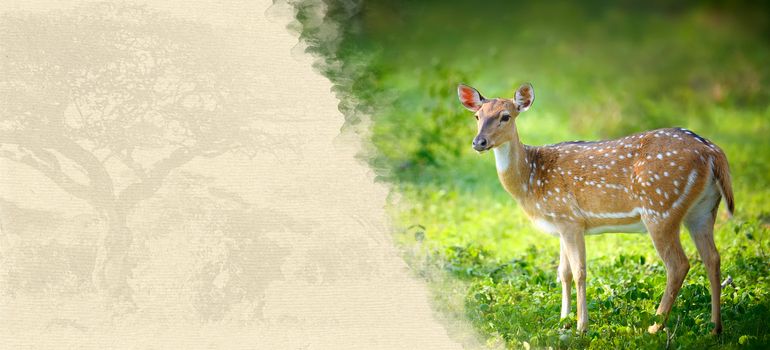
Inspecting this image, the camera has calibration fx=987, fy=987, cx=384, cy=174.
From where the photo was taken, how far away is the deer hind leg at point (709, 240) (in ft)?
15.3

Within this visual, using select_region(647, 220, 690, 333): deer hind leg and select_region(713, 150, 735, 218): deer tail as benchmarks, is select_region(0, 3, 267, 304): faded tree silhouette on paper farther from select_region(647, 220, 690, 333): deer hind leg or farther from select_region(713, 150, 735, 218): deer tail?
select_region(713, 150, 735, 218): deer tail

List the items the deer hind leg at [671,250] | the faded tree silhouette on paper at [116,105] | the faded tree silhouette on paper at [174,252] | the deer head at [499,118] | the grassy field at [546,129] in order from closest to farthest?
1. the faded tree silhouette on paper at [174,252]
2. the faded tree silhouette on paper at [116,105]
3. the deer hind leg at [671,250]
4. the deer head at [499,118]
5. the grassy field at [546,129]

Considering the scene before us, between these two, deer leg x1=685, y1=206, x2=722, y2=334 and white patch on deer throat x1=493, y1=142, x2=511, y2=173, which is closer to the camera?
deer leg x1=685, y1=206, x2=722, y2=334

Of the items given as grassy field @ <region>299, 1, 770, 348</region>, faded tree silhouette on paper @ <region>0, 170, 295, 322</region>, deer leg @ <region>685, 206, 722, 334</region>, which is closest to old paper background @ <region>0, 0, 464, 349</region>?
faded tree silhouette on paper @ <region>0, 170, 295, 322</region>

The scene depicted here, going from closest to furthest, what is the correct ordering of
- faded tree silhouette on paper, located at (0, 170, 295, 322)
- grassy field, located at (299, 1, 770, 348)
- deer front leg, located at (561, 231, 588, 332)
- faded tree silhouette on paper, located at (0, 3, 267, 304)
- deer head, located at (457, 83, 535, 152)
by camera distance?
faded tree silhouette on paper, located at (0, 170, 295, 322) < faded tree silhouette on paper, located at (0, 3, 267, 304) < deer front leg, located at (561, 231, 588, 332) < deer head, located at (457, 83, 535, 152) < grassy field, located at (299, 1, 770, 348)

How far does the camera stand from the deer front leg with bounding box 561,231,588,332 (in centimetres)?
468

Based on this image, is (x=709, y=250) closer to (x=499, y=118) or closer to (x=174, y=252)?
(x=499, y=118)

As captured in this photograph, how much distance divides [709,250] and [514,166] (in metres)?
1.02

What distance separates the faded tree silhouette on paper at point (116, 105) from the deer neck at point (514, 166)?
3.93ft

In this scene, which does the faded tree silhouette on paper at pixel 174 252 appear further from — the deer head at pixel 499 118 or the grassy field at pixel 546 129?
the deer head at pixel 499 118

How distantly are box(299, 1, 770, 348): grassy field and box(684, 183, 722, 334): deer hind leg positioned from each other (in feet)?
0.40

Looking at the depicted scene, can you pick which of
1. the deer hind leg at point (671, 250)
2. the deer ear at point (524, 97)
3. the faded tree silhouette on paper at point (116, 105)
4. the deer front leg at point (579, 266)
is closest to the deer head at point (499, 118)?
the deer ear at point (524, 97)

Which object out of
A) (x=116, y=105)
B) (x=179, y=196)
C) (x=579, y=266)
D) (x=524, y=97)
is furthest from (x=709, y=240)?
(x=116, y=105)

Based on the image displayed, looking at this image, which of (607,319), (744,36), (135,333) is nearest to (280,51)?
(135,333)
